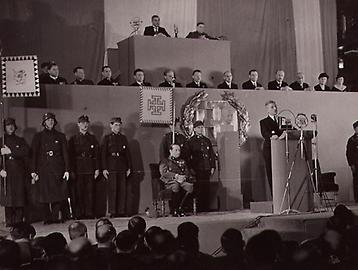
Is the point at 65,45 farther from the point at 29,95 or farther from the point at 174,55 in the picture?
the point at 29,95

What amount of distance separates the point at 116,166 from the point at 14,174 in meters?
1.61

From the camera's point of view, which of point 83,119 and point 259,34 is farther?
point 259,34

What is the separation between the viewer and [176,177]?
10188mm

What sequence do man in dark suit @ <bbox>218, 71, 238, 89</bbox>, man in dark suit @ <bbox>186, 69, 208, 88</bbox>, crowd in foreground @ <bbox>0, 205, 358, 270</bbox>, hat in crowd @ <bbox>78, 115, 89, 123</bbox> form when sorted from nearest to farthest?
crowd in foreground @ <bbox>0, 205, 358, 270</bbox> → hat in crowd @ <bbox>78, 115, 89, 123</bbox> → man in dark suit @ <bbox>186, 69, 208, 88</bbox> → man in dark suit @ <bbox>218, 71, 238, 89</bbox>

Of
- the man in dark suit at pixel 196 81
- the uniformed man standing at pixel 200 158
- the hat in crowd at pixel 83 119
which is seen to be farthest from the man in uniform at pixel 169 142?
the hat in crowd at pixel 83 119

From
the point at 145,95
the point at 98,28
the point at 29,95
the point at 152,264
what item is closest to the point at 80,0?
the point at 98,28

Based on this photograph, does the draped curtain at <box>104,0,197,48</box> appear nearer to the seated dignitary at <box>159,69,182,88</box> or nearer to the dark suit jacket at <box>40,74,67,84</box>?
the seated dignitary at <box>159,69,182,88</box>

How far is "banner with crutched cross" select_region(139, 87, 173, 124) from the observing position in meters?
11.1

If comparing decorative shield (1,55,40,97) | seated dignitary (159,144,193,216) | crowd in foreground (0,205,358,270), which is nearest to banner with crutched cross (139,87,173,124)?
seated dignitary (159,144,193,216)

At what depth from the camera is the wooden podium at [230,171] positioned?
11.4 meters

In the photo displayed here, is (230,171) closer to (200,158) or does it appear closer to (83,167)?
(200,158)

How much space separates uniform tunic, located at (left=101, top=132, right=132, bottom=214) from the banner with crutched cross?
713 mm

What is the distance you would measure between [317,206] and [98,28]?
6032 millimetres

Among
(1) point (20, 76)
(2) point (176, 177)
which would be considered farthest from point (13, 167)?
(2) point (176, 177)
